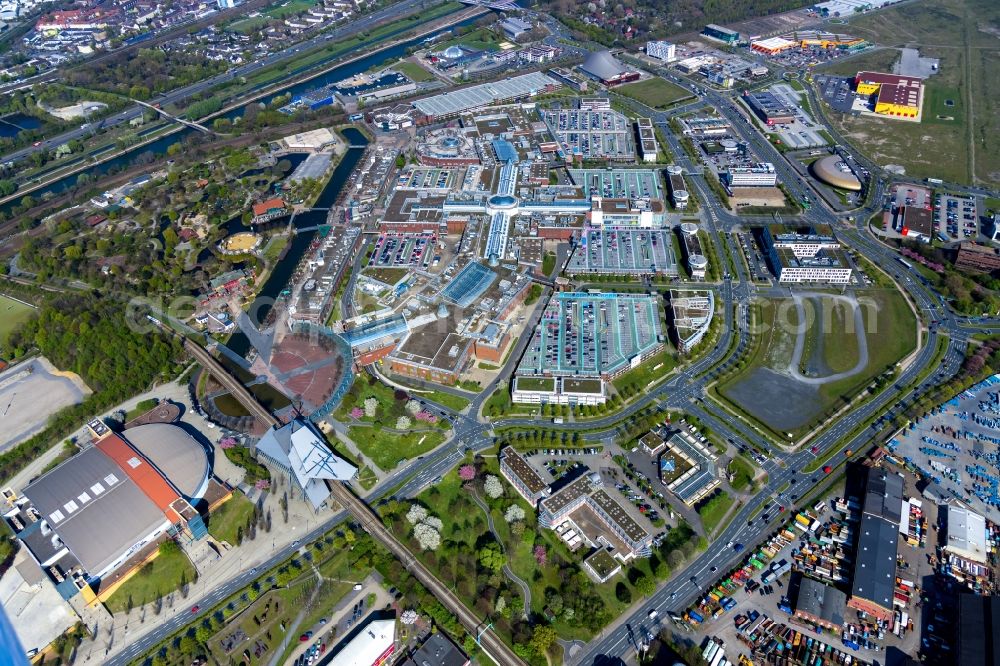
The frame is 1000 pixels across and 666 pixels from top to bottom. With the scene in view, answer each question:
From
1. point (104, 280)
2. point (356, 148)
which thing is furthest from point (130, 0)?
point (104, 280)

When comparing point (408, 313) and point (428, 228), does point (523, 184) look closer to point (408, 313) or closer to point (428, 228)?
point (428, 228)

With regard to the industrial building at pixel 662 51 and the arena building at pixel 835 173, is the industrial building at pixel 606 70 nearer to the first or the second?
the industrial building at pixel 662 51

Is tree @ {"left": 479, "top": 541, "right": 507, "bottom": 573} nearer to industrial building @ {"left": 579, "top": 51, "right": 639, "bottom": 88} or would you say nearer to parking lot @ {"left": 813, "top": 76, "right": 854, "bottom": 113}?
industrial building @ {"left": 579, "top": 51, "right": 639, "bottom": 88}

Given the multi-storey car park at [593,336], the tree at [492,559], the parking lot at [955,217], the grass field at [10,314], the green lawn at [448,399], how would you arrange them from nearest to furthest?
the tree at [492,559] < the green lawn at [448,399] < the multi-storey car park at [593,336] < the grass field at [10,314] < the parking lot at [955,217]

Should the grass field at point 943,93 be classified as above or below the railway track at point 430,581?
above

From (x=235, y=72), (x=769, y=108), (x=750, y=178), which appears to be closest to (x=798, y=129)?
(x=769, y=108)

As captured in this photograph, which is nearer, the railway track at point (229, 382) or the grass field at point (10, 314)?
the railway track at point (229, 382)

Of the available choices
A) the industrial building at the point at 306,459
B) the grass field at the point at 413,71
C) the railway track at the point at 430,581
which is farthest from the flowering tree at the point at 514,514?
the grass field at the point at 413,71
